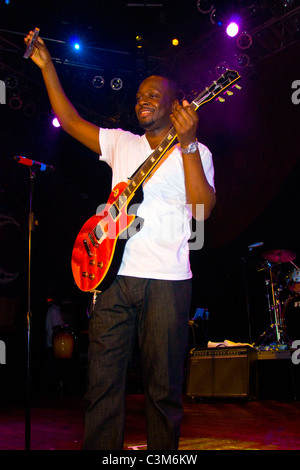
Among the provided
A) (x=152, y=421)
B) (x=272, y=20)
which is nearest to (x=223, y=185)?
(x=272, y=20)

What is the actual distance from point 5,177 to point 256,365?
669 centimetres

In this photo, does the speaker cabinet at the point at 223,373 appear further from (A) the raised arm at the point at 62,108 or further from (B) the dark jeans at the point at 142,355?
(A) the raised arm at the point at 62,108

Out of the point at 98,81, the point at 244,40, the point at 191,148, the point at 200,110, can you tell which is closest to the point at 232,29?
the point at 244,40

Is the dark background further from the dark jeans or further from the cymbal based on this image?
the dark jeans

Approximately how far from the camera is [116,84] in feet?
25.3

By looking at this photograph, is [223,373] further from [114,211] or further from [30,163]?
[114,211]

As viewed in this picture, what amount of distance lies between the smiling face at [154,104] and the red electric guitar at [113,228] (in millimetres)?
190

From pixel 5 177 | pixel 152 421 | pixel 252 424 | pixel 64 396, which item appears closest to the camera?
pixel 152 421

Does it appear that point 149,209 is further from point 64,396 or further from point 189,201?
point 64,396

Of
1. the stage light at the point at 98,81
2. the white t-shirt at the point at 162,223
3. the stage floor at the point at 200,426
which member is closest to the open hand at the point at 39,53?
the white t-shirt at the point at 162,223

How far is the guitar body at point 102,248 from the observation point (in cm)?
208

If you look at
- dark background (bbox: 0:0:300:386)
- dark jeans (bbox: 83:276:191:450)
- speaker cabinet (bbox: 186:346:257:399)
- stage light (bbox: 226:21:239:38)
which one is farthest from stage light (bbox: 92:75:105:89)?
dark jeans (bbox: 83:276:191:450)

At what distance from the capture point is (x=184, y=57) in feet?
24.0

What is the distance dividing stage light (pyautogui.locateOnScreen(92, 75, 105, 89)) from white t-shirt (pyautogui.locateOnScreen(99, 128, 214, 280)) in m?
5.85
